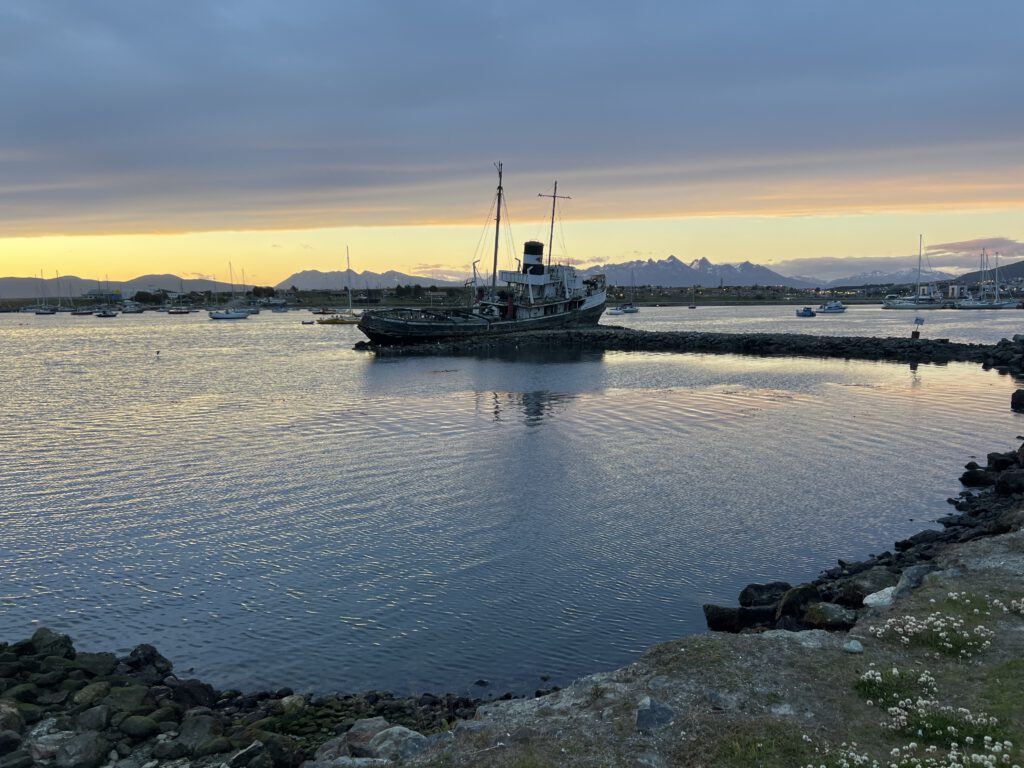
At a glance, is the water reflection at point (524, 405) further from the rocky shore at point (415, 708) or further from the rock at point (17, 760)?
the rock at point (17, 760)

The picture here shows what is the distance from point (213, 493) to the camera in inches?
860

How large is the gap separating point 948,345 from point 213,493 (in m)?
65.6

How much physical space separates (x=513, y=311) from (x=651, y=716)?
79967mm

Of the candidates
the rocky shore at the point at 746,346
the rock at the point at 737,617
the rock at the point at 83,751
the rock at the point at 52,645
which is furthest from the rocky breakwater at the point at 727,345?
the rock at the point at 83,751

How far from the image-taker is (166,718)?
956cm

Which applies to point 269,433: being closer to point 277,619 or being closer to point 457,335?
point 277,619

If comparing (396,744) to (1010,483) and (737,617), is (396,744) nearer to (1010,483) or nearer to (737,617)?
(737,617)

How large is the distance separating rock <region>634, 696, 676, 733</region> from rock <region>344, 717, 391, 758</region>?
2916 mm

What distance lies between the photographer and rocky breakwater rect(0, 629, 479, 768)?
28.0 ft

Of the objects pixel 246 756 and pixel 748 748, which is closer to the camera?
pixel 748 748

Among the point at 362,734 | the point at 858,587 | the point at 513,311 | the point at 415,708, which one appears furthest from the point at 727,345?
the point at 362,734

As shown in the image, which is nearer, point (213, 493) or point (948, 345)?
point (213, 493)

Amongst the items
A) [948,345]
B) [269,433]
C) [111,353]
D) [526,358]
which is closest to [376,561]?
[269,433]

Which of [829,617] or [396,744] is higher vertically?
[829,617]
